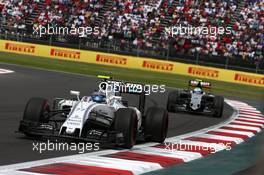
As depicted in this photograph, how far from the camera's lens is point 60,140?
9.22 metres

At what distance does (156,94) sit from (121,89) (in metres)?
12.9

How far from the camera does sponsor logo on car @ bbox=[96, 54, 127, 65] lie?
3509cm

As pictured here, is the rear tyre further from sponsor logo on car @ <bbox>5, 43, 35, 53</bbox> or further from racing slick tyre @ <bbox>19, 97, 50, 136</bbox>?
sponsor logo on car @ <bbox>5, 43, 35, 53</bbox>

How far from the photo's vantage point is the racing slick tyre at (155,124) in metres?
9.81

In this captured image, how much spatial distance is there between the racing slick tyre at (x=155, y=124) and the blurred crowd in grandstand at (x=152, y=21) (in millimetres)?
22706

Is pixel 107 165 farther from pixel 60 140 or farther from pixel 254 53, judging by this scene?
pixel 254 53

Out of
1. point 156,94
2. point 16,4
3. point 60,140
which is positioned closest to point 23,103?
point 60,140

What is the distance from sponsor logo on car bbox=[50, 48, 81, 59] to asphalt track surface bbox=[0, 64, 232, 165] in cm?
811

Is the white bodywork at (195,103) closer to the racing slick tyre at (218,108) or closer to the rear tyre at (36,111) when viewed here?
the racing slick tyre at (218,108)

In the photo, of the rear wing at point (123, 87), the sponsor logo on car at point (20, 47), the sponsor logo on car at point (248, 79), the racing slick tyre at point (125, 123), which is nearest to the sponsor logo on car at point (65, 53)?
the sponsor logo on car at point (20, 47)

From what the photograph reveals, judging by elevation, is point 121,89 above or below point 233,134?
above

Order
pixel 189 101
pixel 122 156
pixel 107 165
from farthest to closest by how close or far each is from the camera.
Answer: pixel 189 101 → pixel 122 156 → pixel 107 165

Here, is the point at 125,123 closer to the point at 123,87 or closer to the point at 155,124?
the point at 155,124

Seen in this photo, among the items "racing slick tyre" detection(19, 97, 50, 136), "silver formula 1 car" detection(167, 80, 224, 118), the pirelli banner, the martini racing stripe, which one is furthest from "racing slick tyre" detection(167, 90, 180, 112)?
the pirelli banner
